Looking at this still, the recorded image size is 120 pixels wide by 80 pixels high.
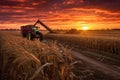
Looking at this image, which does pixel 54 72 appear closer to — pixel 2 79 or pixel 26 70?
pixel 26 70

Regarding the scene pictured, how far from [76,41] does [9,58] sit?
1090 inches

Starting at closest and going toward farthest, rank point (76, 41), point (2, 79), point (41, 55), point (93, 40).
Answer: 1. point (41, 55)
2. point (2, 79)
3. point (93, 40)
4. point (76, 41)

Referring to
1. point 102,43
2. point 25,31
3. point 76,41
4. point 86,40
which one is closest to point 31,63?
point 102,43

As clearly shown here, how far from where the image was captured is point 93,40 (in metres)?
27.9

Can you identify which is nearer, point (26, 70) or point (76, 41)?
point (26, 70)

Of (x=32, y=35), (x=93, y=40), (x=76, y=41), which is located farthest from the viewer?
(x=32, y=35)

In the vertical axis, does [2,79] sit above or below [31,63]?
below

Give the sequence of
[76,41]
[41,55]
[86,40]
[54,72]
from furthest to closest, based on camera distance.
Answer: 1. [76,41]
2. [86,40]
3. [41,55]
4. [54,72]

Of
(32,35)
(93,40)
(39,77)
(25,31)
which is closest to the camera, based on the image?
(39,77)

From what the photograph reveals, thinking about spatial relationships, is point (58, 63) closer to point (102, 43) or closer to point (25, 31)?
point (102, 43)

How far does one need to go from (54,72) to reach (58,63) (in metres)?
0.23

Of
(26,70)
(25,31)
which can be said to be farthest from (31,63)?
(25,31)

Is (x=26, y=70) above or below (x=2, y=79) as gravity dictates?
above

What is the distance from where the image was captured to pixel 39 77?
4949 millimetres
